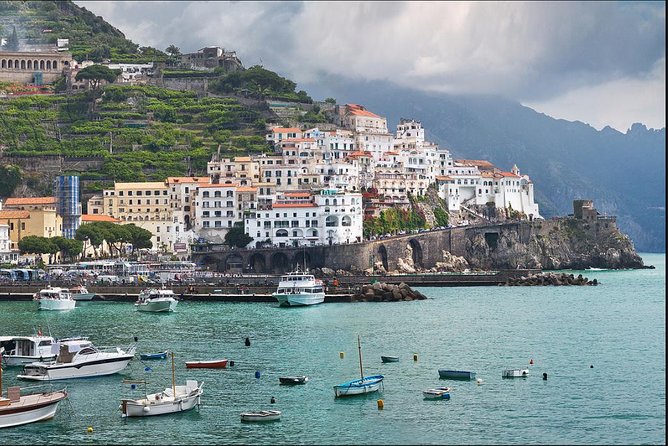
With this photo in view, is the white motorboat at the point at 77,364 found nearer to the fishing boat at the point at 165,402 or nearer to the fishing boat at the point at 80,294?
the fishing boat at the point at 165,402

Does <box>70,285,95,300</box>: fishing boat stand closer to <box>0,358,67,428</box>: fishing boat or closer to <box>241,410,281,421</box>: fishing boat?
<box>0,358,67,428</box>: fishing boat

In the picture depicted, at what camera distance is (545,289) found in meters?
102

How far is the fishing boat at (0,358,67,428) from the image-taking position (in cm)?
4038

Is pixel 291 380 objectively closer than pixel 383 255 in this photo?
Yes

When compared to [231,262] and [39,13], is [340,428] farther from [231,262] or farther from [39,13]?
[39,13]

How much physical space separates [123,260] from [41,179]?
24902mm

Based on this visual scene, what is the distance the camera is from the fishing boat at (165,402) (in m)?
42.2

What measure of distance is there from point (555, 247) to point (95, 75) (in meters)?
57.1

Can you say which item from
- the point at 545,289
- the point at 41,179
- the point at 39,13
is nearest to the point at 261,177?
the point at 41,179

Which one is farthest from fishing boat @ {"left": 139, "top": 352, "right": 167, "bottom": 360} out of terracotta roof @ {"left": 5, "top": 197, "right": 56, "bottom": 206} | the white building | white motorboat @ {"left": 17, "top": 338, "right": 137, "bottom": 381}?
terracotta roof @ {"left": 5, "top": 197, "right": 56, "bottom": 206}

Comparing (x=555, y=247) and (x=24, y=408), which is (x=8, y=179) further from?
(x=24, y=408)

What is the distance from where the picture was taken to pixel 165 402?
140ft

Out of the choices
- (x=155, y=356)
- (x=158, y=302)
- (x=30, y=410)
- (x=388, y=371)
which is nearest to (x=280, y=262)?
(x=158, y=302)

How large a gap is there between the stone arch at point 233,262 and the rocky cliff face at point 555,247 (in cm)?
2491
